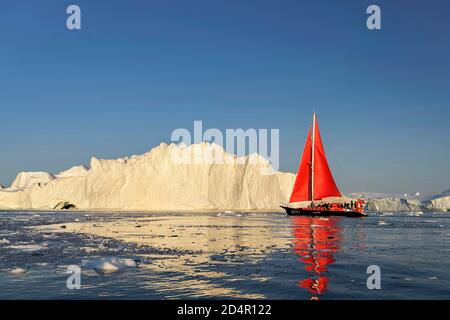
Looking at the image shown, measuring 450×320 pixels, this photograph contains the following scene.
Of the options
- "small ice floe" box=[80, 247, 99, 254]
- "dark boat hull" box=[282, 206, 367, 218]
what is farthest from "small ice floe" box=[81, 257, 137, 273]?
"dark boat hull" box=[282, 206, 367, 218]

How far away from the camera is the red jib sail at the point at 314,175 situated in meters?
70.6

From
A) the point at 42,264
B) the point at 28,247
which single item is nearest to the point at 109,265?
the point at 42,264

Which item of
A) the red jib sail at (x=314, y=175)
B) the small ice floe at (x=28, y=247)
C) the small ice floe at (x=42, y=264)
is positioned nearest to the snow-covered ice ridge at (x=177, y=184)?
the red jib sail at (x=314, y=175)

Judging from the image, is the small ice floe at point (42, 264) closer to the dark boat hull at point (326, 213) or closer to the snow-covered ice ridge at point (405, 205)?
the dark boat hull at point (326, 213)

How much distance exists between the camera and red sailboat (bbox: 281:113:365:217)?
69.4 metres

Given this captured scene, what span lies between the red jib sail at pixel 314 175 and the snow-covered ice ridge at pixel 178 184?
46093 mm

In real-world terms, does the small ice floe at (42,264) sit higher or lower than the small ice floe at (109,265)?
lower

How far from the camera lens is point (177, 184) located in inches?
4498

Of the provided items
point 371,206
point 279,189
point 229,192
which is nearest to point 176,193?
point 229,192

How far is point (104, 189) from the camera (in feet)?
397

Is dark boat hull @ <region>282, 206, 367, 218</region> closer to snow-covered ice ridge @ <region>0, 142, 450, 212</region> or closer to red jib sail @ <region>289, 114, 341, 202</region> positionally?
red jib sail @ <region>289, 114, 341, 202</region>

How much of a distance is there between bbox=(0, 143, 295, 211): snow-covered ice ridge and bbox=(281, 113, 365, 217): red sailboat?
46.2m

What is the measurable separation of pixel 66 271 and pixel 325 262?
28.4 ft
